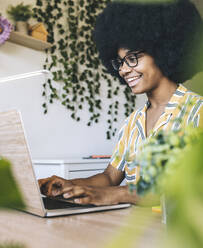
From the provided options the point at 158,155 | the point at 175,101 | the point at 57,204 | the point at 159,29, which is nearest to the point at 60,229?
the point at 57,204

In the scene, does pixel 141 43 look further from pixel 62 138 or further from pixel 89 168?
pixel 62 138

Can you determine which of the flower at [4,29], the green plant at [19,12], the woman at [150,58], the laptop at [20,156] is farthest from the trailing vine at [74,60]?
the laptop at [20,156]

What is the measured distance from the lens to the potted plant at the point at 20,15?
2.37 metres

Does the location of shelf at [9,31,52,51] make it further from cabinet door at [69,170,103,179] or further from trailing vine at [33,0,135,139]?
cabinet door at [69,170,103,179]

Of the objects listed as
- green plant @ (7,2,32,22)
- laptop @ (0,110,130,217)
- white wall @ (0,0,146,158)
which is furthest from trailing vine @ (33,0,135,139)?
laptop @ (0,110,130,217)

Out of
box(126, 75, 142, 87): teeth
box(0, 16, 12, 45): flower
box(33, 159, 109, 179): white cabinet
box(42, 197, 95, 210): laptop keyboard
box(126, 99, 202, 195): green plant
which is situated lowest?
box(33, 159, 109, 179): white cabinet

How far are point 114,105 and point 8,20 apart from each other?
54.1 inches

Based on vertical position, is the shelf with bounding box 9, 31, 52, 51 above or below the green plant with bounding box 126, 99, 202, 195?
above

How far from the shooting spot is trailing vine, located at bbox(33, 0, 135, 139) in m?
2.69

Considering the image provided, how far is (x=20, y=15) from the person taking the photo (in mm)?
2373

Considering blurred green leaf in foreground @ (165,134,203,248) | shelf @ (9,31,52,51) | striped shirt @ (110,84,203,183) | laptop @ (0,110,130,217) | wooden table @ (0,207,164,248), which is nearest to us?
blurred green leaf in foreground @ (165,134,203,248)

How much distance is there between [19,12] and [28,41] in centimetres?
24

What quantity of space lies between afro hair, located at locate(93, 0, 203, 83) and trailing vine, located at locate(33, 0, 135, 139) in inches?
45.7

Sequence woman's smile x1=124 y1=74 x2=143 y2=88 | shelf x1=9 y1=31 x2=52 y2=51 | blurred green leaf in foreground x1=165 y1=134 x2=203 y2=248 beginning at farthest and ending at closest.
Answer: shelf x1=9 y1=31 x2=52 y2=51 → woman's smile x1=124 y1=74 x2=143 y2=88 → blurred green leaf in foreground x1=165 y1=134 x2=203 y2=248
